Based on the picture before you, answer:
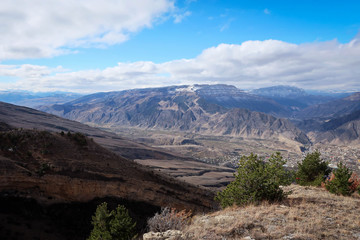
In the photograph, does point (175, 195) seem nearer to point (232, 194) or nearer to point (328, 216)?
point (232, 194)

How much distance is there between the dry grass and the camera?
31.1ft

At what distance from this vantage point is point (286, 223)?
10562mm

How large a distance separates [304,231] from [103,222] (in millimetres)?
9426

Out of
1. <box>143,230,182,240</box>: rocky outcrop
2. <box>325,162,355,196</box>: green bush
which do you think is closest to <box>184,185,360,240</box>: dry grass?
<box>143,230,182,240</box>: rocky outcrop

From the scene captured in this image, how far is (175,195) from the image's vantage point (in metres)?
27.9

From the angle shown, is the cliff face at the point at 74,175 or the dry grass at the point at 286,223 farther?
the cliff face at the point at 74,175

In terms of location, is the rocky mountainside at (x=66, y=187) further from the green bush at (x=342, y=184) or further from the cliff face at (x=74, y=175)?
the green bush at (x=342, y=184)

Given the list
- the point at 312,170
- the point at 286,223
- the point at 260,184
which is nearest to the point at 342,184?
the point at 312,170

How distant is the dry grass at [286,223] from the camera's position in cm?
949

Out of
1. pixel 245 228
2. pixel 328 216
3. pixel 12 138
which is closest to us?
pixel 245 228

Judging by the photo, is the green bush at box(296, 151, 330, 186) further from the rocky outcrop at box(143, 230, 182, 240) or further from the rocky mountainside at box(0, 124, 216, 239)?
the rocky outcrop at box(143, 230, 182, 240)

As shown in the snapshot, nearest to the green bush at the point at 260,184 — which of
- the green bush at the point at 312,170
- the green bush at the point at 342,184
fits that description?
the green bush at the point at 342,184

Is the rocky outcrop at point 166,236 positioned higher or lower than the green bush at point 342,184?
higher

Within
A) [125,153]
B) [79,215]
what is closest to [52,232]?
[79,215]
